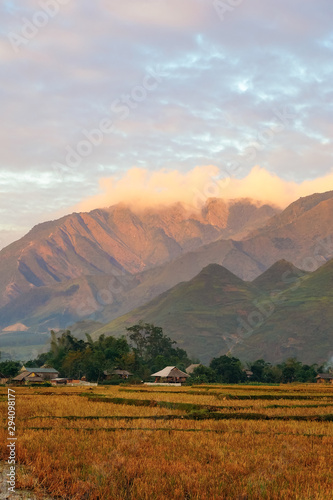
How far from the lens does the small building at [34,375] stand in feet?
487

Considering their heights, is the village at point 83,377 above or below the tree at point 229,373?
above

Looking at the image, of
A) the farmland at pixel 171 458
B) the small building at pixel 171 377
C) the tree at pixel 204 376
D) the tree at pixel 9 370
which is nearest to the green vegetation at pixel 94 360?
the small building at pixel 171 377

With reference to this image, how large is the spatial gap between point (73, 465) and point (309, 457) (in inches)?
405

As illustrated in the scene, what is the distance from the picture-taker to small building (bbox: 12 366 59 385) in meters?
148

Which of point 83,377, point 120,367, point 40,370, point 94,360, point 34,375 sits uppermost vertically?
point 94,360

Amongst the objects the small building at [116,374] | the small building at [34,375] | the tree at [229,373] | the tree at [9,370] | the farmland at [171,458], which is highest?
the farmland at [171,458]

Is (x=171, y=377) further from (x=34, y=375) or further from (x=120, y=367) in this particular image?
(x=34, y=375)

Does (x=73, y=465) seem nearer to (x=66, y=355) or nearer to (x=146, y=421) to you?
(x=146, y=421)

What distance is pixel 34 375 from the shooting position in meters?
153

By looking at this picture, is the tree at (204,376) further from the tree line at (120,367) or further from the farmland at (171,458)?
the farmland at (171,458)

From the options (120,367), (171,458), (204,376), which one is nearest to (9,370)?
(120,367)

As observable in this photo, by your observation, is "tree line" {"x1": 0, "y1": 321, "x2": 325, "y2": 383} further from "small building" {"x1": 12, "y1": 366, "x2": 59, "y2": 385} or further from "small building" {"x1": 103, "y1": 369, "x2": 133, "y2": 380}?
"small building" {"x1": 12, "y1": 366, "x2": 59, "y2": 385}

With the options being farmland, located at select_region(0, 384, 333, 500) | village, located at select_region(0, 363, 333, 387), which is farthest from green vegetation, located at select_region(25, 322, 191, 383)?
farmland, located at select_region(0, 384, 333, 500)

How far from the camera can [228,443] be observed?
27.1 m
